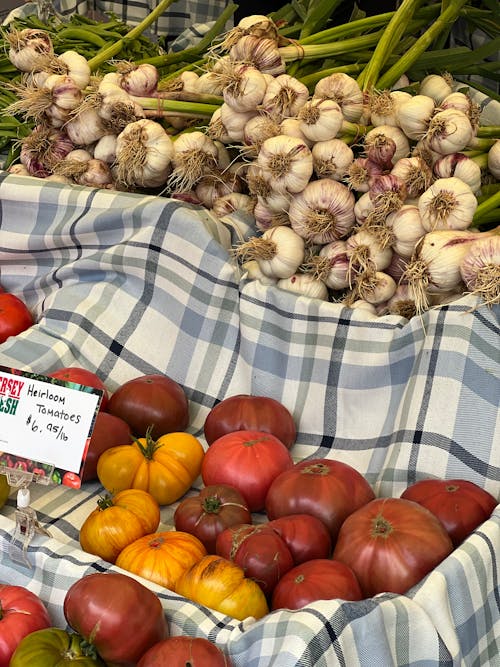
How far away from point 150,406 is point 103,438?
4.6 inches

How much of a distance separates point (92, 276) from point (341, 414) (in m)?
0.60

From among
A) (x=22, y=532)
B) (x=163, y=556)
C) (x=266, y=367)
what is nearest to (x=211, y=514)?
(x=163, y=556)

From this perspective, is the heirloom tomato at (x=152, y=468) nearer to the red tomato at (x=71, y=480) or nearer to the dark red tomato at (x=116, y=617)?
the red tomato at (x=71, y=480)

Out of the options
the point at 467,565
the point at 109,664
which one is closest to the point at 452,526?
the point at 467,565

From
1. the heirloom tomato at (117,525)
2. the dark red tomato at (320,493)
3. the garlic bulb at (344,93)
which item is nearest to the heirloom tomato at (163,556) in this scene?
the heirloom tomato at (117,525)

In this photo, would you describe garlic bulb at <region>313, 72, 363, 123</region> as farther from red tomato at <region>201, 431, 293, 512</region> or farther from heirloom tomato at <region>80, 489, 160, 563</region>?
heirloom tomato at <region>80, 489, 160, 563</region>

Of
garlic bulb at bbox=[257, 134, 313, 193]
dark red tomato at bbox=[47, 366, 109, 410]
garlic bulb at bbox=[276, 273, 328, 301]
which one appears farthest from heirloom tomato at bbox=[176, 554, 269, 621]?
garlic bulb at bbox=[257, 134, 313, 193]

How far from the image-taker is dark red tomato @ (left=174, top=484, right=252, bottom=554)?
43.8 inches

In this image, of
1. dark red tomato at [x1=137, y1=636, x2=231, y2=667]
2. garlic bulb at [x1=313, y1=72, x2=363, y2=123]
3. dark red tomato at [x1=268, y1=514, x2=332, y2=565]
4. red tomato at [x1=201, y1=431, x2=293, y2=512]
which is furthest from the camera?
garlic bulb at [x1=313, y1=72, x2=363, y2=123]

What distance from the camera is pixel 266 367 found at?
1.48 metres

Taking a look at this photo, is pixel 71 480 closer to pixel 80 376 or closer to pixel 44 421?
pixel 44 421

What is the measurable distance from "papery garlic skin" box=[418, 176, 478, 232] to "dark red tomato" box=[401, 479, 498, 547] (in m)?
0.43

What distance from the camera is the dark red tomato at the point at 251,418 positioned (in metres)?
1.36

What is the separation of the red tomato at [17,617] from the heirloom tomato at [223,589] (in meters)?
0.16
